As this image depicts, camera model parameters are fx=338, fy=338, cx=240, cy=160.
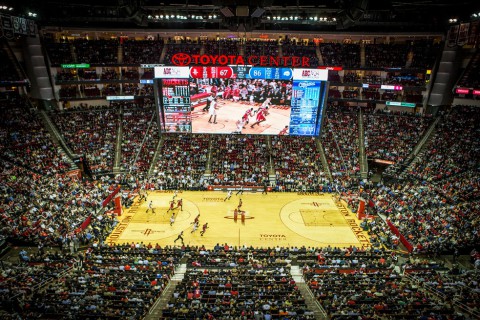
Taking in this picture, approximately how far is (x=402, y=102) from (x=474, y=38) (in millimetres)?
12842

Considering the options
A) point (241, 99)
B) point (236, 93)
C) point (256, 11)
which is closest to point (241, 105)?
point (241, 99)

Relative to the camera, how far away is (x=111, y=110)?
1932 inches

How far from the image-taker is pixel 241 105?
3978cm

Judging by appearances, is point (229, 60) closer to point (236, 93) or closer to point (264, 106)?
point (236, 93)

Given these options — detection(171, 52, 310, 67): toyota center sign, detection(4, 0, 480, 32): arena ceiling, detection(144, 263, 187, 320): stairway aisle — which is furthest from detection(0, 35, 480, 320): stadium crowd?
detection(171, 52, 310, 67): toyota center sign

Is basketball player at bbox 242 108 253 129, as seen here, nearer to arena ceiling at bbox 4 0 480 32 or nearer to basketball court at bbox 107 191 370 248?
basketball court at bbox 107 191 370 248

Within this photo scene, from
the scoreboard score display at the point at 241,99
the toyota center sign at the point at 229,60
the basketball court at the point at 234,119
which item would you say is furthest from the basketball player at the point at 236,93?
the toyota center sign at the point at 229,60

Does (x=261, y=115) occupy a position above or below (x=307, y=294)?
above

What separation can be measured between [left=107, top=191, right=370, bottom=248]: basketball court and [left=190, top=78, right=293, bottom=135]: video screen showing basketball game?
26.2ft

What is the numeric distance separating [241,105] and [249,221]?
1460 cm

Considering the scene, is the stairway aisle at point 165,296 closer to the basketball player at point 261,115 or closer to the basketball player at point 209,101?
the basketball player at point 209,101

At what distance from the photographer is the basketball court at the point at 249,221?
28562mm

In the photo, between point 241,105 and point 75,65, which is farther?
point 75,65

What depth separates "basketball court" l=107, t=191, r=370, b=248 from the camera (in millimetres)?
28562
